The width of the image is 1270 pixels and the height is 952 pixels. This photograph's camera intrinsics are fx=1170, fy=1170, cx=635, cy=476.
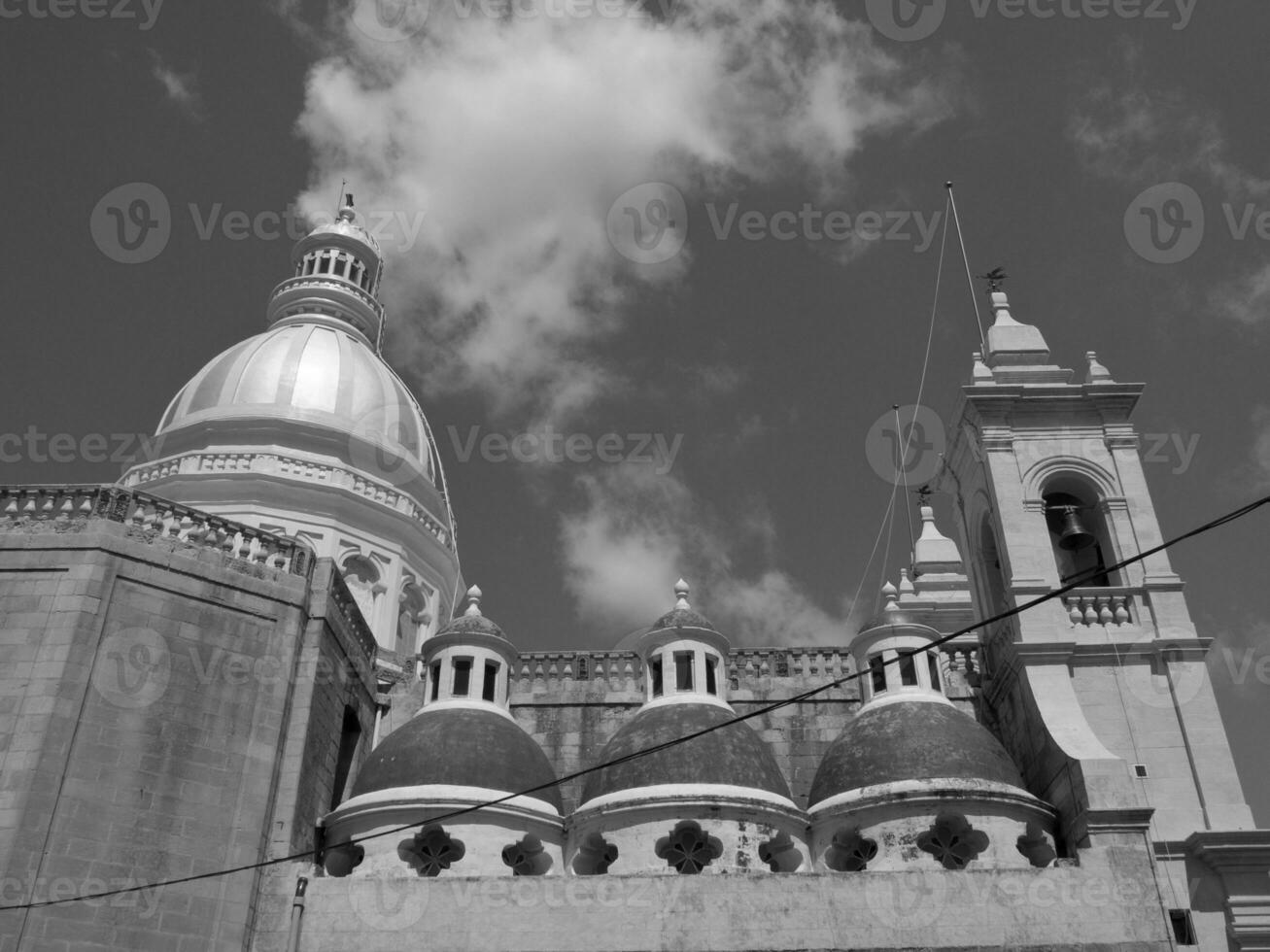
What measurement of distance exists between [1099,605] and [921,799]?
22.5 ft

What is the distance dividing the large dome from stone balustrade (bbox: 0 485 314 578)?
17.8m

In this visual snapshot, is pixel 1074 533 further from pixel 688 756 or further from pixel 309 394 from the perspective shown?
pixel 309 394

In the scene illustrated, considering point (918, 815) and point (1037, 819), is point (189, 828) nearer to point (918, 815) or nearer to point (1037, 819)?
point (918, 815)

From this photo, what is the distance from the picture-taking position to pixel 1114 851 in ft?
66.1

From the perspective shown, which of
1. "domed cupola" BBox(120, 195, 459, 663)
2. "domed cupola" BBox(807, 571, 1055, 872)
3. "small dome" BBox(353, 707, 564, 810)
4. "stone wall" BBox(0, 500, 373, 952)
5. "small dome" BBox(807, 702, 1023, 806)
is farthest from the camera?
"domed cupola" BBox(120, 195, 459, 663)

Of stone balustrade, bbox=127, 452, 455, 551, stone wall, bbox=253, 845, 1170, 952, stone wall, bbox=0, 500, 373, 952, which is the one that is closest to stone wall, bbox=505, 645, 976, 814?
stone wall, bbox=253, 845, 1170, 952

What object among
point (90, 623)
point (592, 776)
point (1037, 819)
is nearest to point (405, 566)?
point (592, 776)

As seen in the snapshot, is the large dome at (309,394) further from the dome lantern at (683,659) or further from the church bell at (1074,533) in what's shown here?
the church bell at (1074,533)

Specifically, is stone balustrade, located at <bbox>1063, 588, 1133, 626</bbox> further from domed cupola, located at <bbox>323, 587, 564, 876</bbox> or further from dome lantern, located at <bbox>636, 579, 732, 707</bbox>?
domed cupola, located at <bbox>323, 587, 564, 876</bbox>

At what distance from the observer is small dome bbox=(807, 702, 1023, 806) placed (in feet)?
71.5

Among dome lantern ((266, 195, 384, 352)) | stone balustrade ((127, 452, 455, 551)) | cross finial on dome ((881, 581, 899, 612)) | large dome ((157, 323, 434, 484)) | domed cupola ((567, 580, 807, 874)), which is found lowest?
domed cupola ((567, 580, 807, 874))

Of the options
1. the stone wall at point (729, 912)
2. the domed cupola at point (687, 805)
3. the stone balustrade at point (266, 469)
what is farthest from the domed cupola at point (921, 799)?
the stone balustrade at point (266, 469)

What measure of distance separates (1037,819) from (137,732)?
15.7m

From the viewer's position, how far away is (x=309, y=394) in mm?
41281
